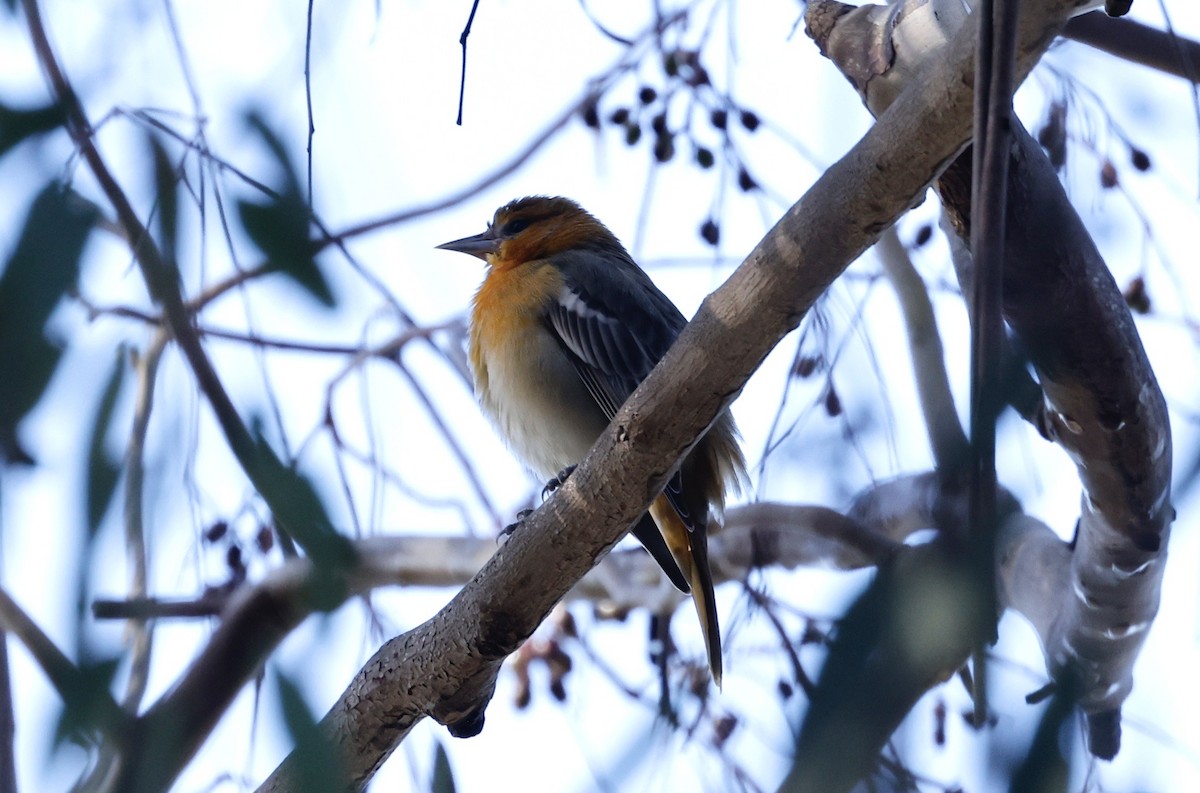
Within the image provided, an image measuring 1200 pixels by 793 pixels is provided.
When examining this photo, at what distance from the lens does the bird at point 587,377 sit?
11.7 ft

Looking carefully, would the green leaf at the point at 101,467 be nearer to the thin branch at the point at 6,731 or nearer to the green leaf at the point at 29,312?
the green leaf at the point at 29,312

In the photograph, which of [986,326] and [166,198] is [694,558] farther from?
[986,326]

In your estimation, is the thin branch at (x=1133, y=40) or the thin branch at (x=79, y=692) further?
the thin branch at (x=1133, y=40)

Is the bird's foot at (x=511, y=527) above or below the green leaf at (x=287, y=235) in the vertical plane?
above

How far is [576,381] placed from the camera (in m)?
3.74

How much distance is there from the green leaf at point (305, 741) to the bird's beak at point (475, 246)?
9.29 ft

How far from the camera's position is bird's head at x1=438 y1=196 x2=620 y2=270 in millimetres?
4453

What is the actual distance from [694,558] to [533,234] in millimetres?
1465

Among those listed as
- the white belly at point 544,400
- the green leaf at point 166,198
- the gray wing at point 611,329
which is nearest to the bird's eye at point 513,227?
the gray wing at point 611,329

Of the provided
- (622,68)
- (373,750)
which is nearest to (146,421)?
(373,750)

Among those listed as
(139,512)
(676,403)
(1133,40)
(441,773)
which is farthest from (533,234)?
(139,512)

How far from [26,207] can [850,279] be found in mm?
2378

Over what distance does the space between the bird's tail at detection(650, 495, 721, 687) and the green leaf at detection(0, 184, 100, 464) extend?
1.90 meters

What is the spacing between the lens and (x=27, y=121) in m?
1.95
